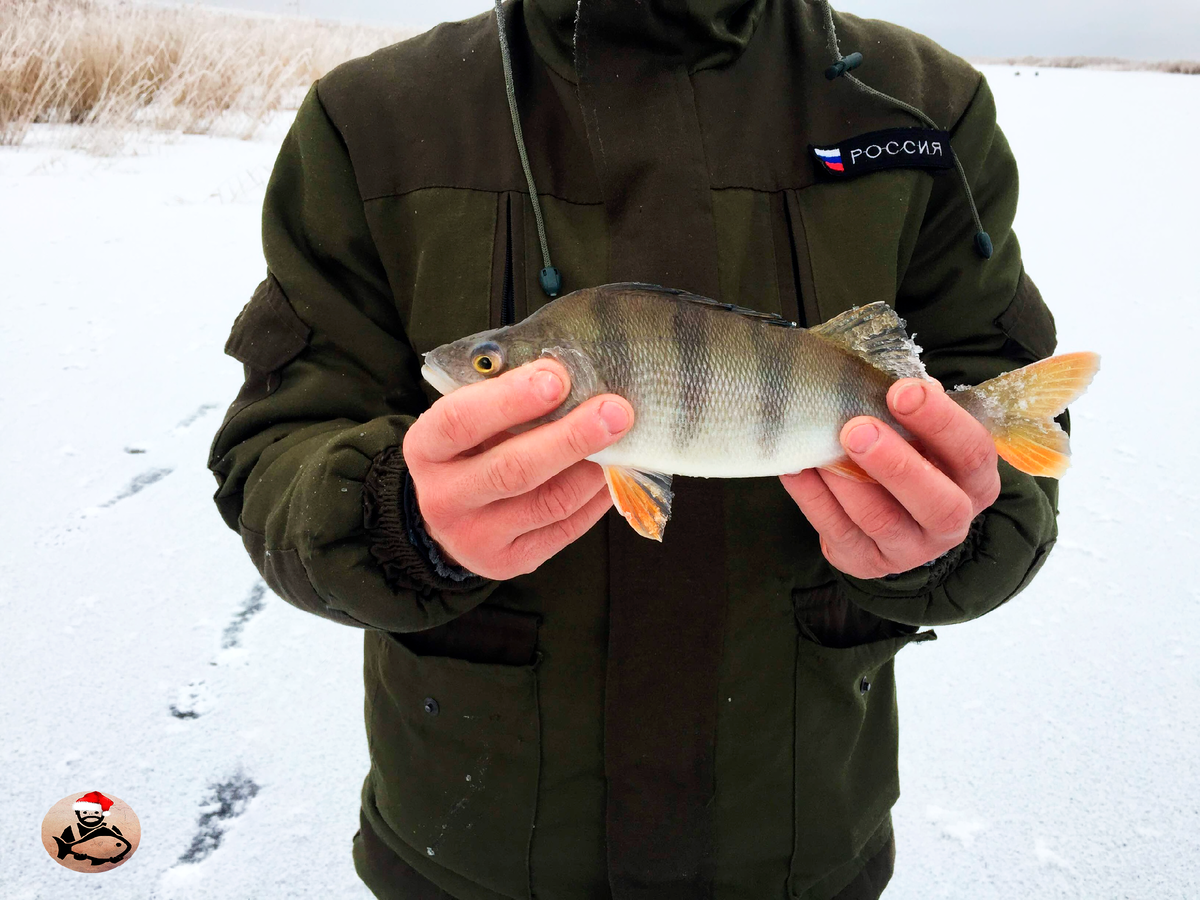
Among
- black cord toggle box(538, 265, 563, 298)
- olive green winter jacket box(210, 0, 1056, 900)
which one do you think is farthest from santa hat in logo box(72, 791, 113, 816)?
black cord toggle box(538, 265, 563, 298)

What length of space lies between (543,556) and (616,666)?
26cm

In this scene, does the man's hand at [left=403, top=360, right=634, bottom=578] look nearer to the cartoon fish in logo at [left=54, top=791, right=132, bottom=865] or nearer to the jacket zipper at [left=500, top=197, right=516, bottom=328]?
the jacket zipper at [left=500, top=197, right=516, bottom=328]

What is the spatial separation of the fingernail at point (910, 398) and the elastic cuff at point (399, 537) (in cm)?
60

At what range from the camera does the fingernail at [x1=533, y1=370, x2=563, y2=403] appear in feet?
2.98

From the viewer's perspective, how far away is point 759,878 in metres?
1.26

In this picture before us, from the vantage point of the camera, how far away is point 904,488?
966 mm

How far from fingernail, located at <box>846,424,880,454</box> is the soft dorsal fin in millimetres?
152

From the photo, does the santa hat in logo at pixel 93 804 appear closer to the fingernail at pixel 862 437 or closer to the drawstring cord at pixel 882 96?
the fingernail at pixel 862 437

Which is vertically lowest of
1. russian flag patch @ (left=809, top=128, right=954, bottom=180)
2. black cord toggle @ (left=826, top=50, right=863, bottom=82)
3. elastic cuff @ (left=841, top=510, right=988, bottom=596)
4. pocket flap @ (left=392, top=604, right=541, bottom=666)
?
pocket flap @ (left=392, top=604, right=541, bottom=666)

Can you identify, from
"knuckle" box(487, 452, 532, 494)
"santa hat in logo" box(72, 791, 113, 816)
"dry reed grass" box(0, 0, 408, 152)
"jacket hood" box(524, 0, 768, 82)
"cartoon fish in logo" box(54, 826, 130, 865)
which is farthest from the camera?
"dry reed grass" box(0, 0, 408, 152)

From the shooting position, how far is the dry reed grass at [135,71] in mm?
6148

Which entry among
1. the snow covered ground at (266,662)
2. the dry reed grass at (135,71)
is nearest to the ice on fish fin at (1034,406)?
the snow covered ground at (266,662)

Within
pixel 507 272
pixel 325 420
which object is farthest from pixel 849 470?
pixel 325 420

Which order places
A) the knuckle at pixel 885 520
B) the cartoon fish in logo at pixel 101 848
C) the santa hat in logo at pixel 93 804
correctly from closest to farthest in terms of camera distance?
the knuckle at pixel 885 520 < the cartoon fish in logo at pixel 101 848 < the santa hat in logo at pixel 93 804
